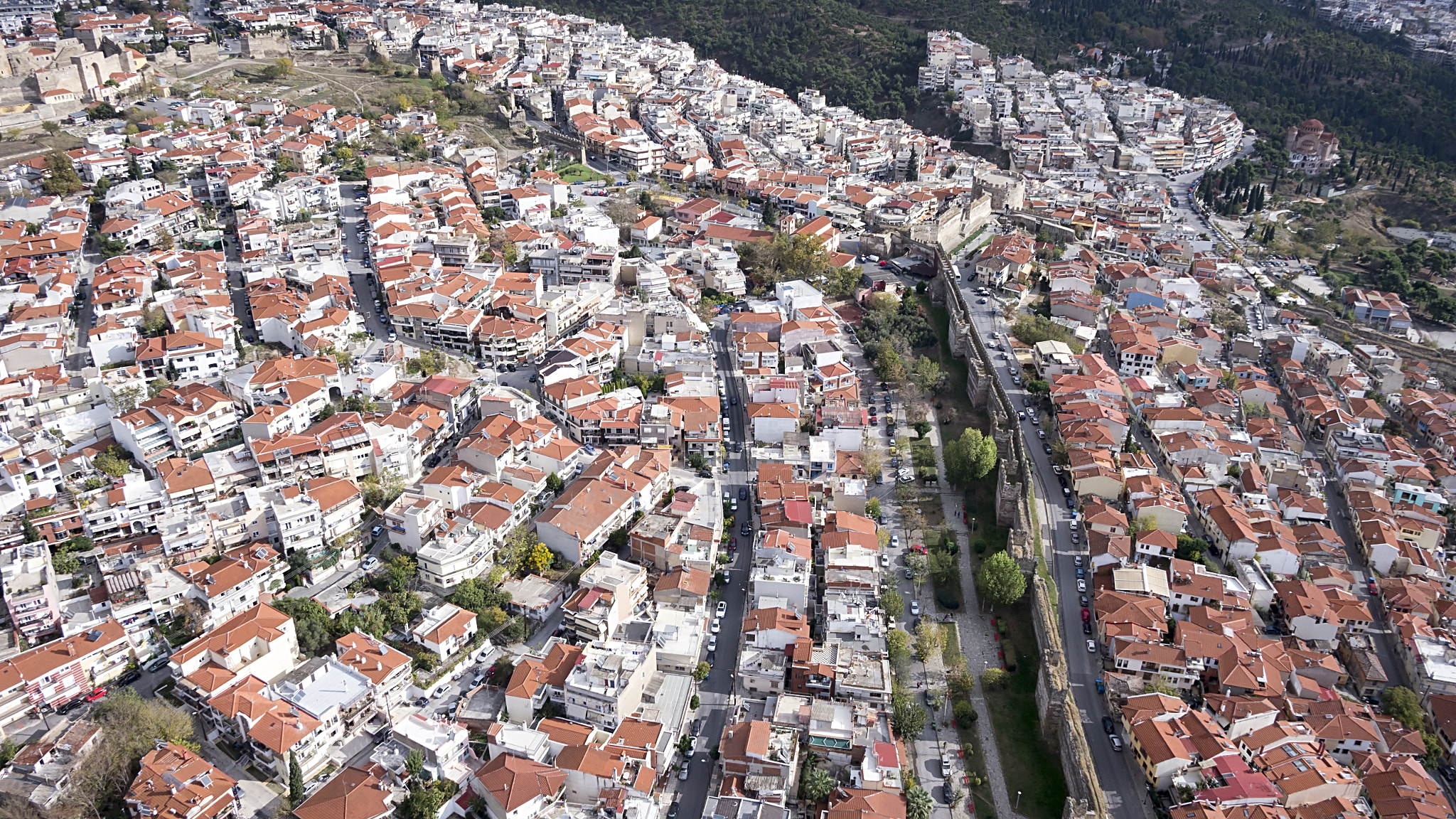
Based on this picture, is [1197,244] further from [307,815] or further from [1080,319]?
[307,815]

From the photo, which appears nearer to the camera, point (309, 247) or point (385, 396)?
point (385, 396)

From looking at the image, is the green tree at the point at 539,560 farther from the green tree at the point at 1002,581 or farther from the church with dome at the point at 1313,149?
the church with dome at the point at 1313,149

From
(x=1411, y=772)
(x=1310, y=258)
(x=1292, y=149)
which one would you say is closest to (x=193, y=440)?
(x=1411, y=772)

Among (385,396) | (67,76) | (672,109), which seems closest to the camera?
(385,396)

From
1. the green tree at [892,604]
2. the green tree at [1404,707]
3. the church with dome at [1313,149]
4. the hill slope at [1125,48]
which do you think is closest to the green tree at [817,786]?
the green tree at [892,604]

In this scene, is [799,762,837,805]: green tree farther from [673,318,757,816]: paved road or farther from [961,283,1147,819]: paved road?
[961,283,1147,819]: paved road

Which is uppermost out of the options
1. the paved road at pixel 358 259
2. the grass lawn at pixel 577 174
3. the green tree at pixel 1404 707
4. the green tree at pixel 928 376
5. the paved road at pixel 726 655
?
the grass lawn at pixel 577 174
